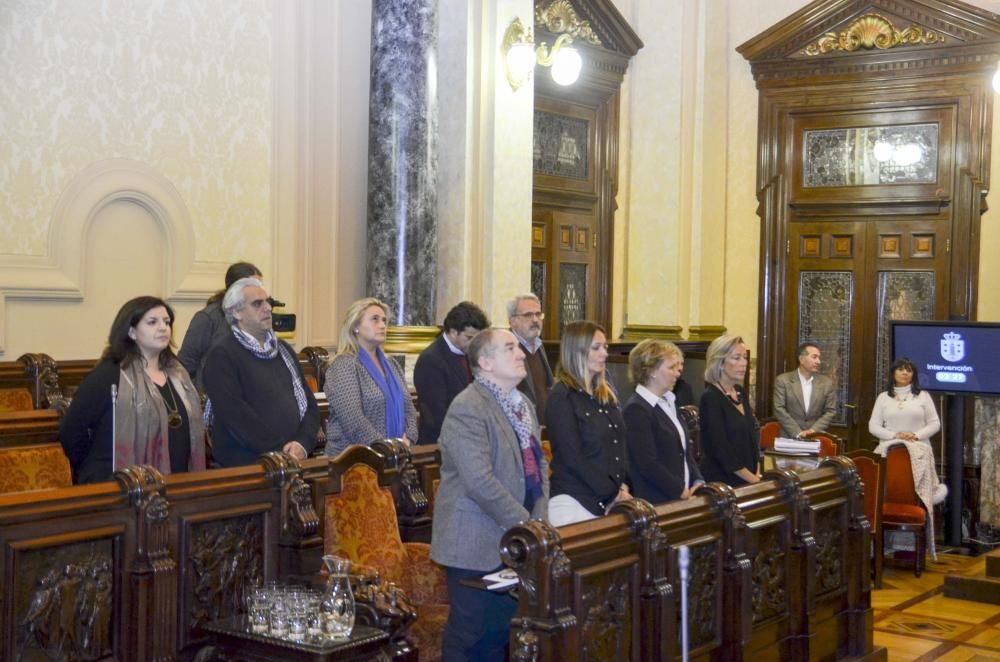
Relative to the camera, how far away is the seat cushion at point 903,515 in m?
8.41

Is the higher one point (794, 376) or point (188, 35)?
point (188, 35)

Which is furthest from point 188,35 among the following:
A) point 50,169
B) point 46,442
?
point 46,442

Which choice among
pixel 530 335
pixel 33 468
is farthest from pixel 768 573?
pixel 33 468

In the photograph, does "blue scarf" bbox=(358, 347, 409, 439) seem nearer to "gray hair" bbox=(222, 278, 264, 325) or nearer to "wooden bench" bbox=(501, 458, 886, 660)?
"gray hair" bbox=(222, 278, 264, 325)

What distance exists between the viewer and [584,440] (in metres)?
4.78

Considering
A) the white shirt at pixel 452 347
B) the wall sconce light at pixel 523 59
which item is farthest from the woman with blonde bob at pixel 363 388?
the wall sconce light at pixel 523 59

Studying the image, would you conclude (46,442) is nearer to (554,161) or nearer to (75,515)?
(75,515)

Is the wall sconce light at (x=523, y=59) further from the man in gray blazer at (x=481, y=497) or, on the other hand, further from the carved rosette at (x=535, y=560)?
the carved rosette at (x=535, y=560)

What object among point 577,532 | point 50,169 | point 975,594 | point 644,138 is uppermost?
point 644,138

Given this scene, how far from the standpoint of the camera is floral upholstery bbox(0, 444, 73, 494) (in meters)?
4.73

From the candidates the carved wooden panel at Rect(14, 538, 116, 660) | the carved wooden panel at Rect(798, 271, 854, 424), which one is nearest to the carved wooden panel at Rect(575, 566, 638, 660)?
the carved wooden panel at Rect(14, 538, 116, 660)

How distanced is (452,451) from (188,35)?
465 cm

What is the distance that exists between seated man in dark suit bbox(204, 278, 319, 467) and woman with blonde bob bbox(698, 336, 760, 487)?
1.84 meters

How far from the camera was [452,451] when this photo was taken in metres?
4.09
